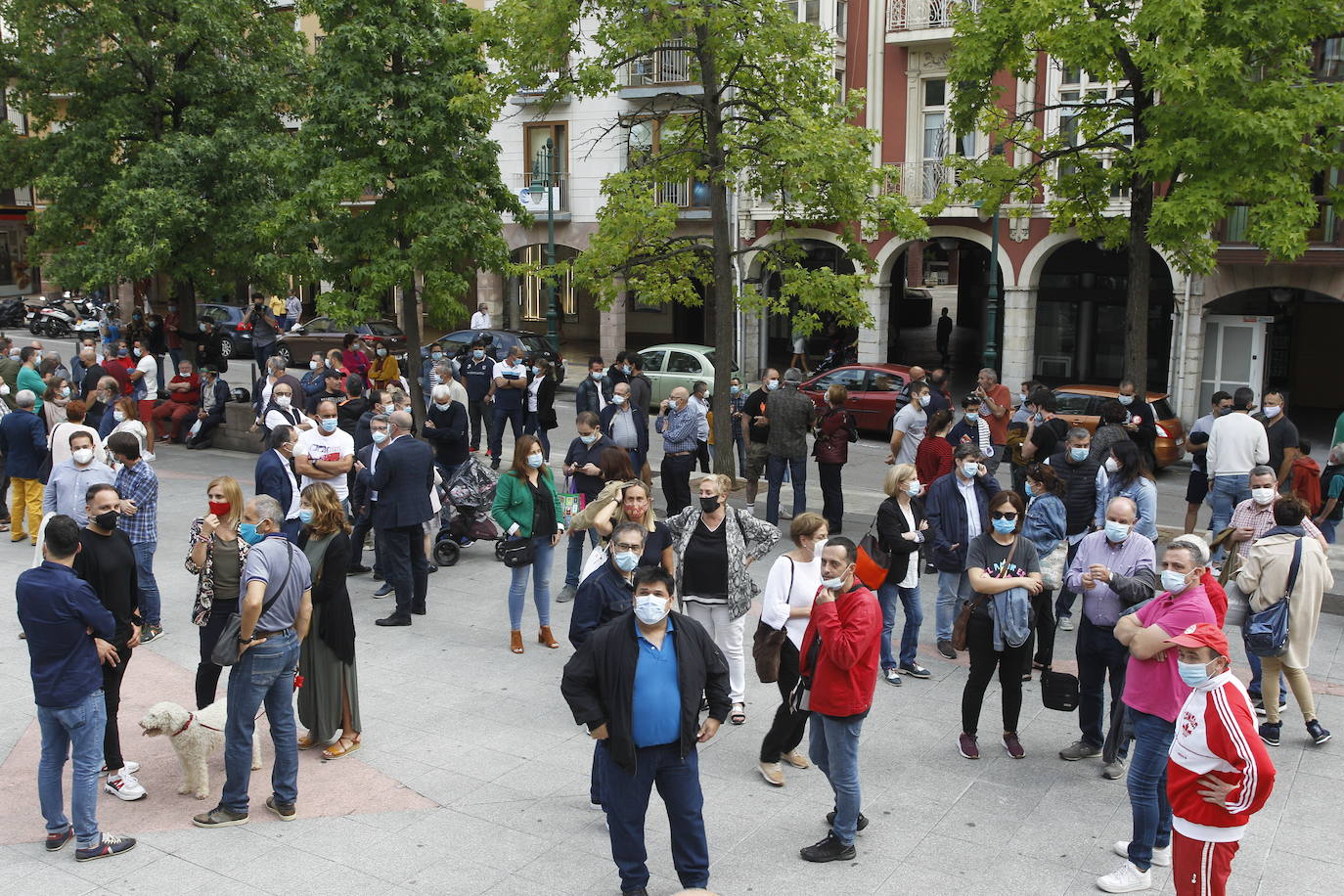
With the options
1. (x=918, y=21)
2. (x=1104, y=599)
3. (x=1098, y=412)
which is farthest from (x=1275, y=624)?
(x=918, y=21)

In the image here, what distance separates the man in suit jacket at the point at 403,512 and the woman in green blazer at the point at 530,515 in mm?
1066

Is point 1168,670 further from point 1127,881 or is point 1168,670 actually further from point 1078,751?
point 1078,751

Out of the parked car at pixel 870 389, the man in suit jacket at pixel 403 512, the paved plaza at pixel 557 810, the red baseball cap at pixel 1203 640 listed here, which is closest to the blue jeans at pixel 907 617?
the paved plaza at pixel 557 810

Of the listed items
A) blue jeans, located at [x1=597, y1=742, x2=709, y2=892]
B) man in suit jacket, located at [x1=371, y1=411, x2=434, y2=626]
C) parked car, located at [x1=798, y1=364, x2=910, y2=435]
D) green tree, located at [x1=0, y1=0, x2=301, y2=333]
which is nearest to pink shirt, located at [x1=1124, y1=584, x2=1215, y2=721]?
blue jeans, located at [x1=597, y1=742, x2=709, y2=892]

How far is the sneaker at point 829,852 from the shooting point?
6.70 meters

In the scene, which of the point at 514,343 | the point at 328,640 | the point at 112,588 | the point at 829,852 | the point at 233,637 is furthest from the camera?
the point at 514,343

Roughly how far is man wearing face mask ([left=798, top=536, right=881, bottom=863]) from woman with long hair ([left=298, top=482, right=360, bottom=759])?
3.04 metres

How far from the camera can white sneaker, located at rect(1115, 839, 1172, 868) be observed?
6656 mm

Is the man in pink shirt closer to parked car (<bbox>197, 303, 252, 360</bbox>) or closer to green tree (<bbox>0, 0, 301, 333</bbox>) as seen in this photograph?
green tree (<bbox>0, 0, 301, 333</bbox>)

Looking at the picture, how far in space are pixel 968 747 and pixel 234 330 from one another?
96.9 feet

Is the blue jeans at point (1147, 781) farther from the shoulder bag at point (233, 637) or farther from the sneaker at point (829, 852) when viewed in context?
the shoulder bag at point (233, 637)

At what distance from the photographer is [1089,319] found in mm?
28625

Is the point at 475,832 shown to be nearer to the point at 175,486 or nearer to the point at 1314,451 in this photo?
the point at 175,486

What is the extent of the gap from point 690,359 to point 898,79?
8.14 m
